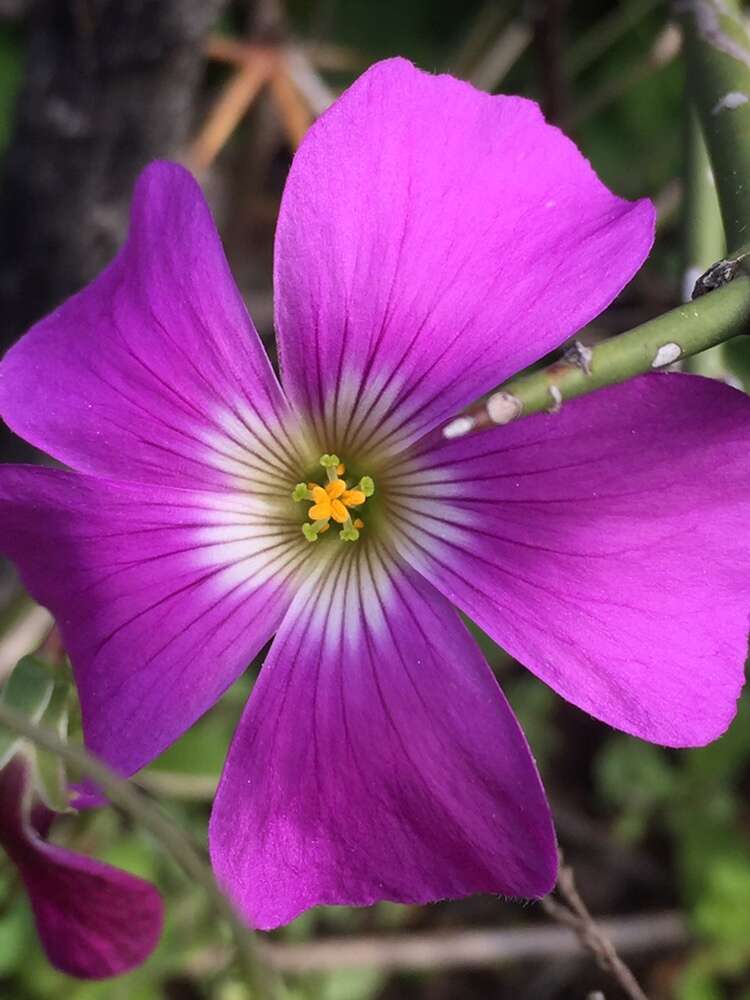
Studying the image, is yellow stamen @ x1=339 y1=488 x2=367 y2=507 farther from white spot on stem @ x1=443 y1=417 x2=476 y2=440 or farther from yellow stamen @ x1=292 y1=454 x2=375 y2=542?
white spot on stem @ x1=443 y1=417 x2=476 y2=440

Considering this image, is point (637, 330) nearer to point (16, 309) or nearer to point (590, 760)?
point (16, 309)

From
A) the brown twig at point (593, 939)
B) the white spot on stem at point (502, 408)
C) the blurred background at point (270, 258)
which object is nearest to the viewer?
the white spot on stem at point (502, 408)

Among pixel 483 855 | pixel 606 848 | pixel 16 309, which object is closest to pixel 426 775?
pixel 483 855

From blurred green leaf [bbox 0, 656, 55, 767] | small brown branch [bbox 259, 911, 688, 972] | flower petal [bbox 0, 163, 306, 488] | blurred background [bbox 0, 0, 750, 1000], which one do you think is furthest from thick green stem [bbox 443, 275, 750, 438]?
small brown branch [bbox 259, 911, 688, 972]

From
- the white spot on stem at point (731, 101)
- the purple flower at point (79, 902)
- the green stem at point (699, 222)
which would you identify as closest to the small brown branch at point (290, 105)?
the green stem at point (699, 222)

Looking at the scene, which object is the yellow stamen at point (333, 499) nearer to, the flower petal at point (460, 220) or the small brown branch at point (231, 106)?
the flower petal at point (460, 220)
